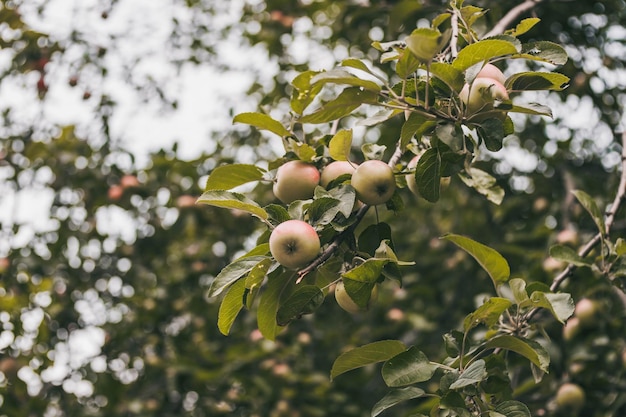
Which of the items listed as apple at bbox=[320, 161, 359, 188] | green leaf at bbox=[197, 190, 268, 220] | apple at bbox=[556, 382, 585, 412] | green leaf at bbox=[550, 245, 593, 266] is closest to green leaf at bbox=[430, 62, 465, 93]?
apple at bbox=[320, 161, 359, 188]

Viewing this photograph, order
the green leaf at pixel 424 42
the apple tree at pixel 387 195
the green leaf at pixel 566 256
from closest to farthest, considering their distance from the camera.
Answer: the green leaf at pixel 424 42 < the apple tree at pixel 387 195 < the green leaf at pixel 566 256

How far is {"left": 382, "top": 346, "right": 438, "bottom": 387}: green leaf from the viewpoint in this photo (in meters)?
1.28

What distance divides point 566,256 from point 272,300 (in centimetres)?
77

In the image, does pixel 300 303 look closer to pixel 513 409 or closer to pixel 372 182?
pixel 372 182

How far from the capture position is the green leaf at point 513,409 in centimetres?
123

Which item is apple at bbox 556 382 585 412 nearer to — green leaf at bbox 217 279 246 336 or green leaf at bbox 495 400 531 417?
green leaf at bbox 495 400 531 417

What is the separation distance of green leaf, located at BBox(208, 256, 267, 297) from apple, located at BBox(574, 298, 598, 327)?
64.3 inches

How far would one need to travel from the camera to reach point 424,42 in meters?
1.13

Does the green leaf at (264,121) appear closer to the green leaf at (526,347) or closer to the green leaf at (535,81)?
the green leaf at (535,81)

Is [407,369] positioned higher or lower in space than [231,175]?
lower

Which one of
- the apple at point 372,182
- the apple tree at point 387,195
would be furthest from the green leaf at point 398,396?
the apple at point 372,182

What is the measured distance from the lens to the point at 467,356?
141cm

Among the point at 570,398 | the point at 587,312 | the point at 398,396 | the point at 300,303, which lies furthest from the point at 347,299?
the point at 587,312

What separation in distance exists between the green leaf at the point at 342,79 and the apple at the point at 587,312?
1620mm
